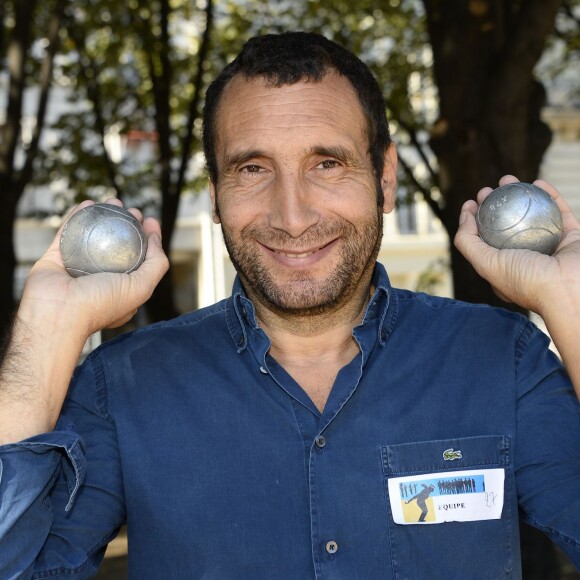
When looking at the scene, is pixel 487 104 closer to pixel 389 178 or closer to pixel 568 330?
pixel 389 178

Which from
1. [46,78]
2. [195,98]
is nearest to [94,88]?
[46,78]

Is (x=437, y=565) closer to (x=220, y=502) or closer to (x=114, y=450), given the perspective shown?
(x=220, y=502)

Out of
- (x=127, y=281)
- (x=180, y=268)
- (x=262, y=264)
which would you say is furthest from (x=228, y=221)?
(x=180, y=268)

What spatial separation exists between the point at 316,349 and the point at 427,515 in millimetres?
733

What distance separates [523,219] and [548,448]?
759mm

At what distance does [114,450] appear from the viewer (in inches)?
137

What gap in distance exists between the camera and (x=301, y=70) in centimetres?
383

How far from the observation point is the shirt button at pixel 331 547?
3262 millimetres

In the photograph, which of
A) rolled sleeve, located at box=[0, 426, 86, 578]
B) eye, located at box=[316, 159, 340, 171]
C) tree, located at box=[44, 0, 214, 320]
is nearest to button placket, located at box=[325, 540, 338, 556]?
rolled sleeve, located at box=[0, 426, 86, 578]

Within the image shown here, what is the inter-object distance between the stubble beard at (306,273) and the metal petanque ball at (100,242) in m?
0.38

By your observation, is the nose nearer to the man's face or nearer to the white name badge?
the man's face

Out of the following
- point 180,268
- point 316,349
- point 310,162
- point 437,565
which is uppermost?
point 180,268

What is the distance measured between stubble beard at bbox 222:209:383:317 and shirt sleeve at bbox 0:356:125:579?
632 millimetres

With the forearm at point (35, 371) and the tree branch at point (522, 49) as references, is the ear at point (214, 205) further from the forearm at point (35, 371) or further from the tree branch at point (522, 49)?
the tree branch at point (522, 49)
